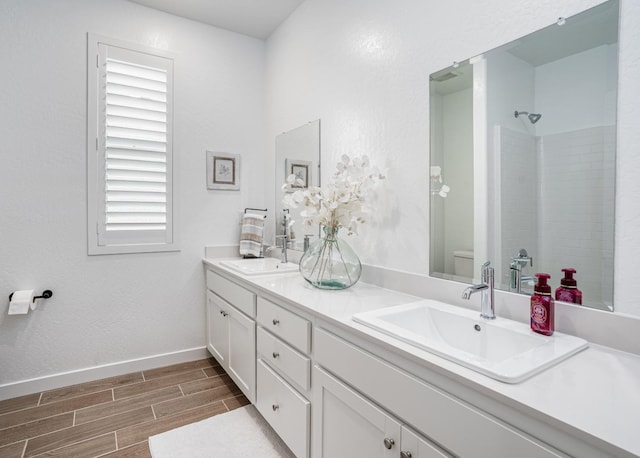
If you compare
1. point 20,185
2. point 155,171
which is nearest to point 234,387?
point 155,171

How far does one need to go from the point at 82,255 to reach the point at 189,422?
1.35 meters

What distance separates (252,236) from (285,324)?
1.36m

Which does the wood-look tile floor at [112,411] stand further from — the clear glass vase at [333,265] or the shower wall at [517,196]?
the shower wall at [517,196]

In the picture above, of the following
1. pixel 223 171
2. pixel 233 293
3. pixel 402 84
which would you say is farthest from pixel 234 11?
pixel 233 293

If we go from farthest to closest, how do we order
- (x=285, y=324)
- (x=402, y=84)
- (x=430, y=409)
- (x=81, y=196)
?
(x=81, y=196) < (x=402, y=84) < (x=285, y=324) < (x=430, y=409)

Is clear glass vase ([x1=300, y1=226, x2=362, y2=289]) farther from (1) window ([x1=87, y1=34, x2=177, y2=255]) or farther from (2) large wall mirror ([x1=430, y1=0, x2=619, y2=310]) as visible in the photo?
(1) window ([x1=87, y1=34, x2=177, y2=255])

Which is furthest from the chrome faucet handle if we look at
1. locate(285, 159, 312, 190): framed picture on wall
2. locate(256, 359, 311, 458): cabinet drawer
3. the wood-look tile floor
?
the wood-look tile floor

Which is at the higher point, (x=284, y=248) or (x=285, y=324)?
(x=284, y=248)

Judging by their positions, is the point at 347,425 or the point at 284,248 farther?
the point at 284,248

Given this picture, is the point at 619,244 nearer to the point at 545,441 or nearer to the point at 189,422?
the point at 545,441

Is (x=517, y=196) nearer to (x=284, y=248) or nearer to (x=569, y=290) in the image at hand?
(x=569, y=290)

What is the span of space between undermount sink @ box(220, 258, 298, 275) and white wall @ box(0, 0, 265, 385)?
38 cm

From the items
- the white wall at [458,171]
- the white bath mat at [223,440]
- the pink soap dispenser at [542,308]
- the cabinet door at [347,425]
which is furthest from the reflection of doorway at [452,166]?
the white bath mat at [223,440]

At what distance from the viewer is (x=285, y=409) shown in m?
1.55
